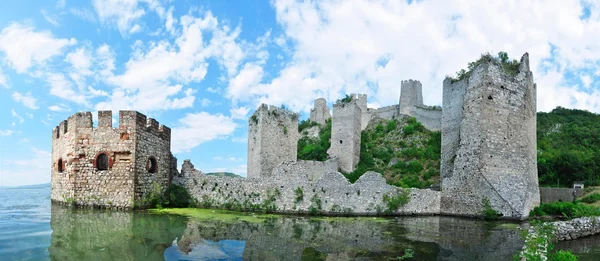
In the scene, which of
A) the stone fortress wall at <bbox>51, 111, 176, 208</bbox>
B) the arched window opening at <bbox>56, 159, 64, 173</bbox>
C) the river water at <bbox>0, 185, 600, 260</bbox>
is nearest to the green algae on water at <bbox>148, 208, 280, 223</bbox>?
the river water at <bbox>0, 185, 600, 260</bbox>

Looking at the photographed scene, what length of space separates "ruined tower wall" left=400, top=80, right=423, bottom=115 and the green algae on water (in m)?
32.1

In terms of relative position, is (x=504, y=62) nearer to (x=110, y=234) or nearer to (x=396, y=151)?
(x=396, y=151)

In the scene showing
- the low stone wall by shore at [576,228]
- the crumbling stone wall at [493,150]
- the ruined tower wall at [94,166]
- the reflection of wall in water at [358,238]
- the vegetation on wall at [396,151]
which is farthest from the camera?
the vegetation on wall at [396,151]

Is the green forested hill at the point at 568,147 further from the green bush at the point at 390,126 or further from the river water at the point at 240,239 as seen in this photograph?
the river water at the point at 240,239

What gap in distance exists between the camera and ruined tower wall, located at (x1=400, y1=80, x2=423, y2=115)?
1753 inches

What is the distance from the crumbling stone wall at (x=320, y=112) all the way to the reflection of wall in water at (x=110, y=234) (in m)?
32.7

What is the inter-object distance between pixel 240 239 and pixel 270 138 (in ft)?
46.0

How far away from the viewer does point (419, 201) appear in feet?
59.5

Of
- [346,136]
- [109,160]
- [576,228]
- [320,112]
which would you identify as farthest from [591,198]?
[320,112]

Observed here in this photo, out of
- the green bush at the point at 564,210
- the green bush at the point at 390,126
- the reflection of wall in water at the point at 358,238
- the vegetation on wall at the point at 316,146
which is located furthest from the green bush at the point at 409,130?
the reflection of wall in water at the point at 358,238

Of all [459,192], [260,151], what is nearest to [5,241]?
[260,151]

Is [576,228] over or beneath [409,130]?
beneath

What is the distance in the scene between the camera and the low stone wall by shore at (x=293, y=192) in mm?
16484

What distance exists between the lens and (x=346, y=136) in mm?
31844
